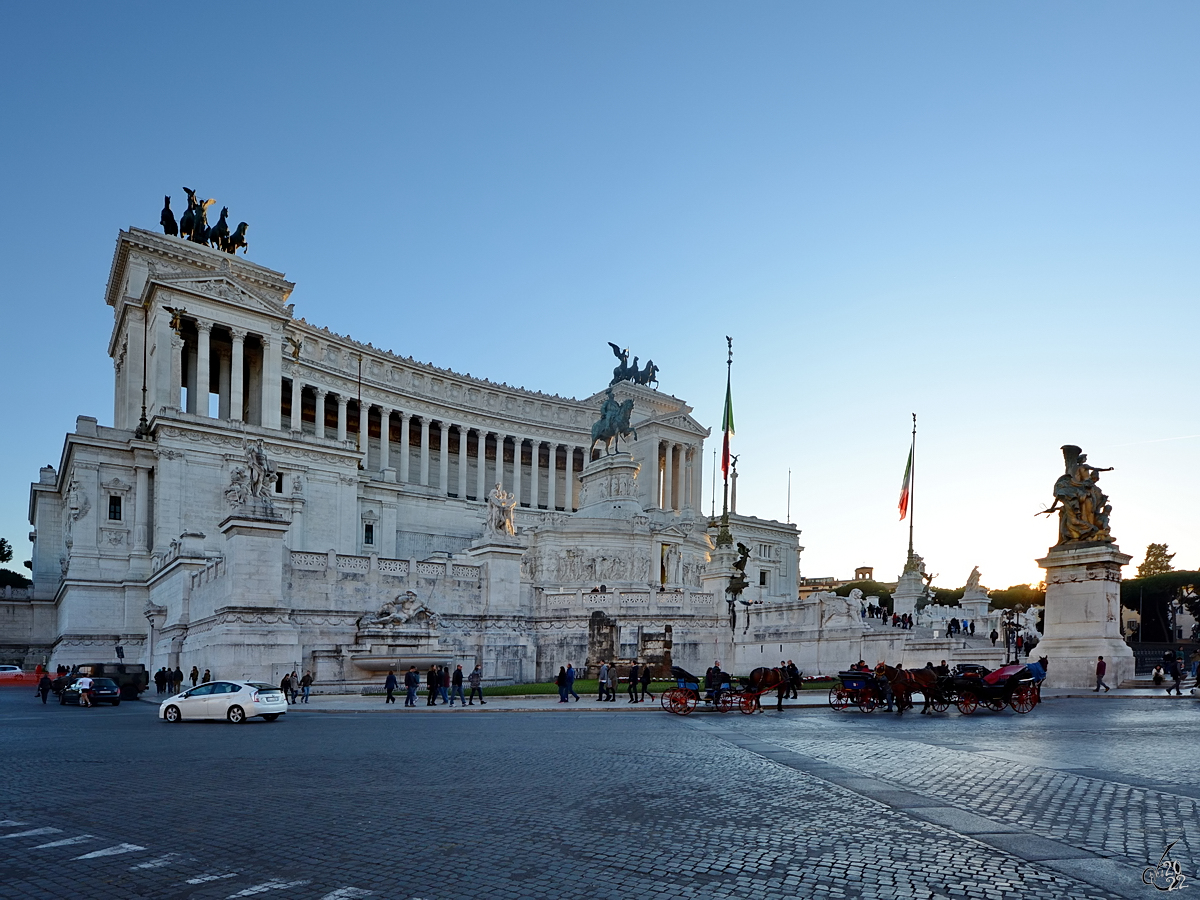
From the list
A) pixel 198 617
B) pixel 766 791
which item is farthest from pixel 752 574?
pixel 766 791

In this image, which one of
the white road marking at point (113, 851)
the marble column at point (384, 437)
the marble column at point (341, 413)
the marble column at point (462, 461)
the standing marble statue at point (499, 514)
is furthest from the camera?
the marble column at point (462, 461)

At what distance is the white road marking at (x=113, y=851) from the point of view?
8156mm

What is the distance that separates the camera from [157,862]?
25.9 feet

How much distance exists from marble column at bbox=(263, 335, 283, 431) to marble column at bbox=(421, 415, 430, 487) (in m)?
20.2

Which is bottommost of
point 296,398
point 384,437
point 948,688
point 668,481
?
point 948,688

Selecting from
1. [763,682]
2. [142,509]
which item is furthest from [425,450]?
[763,682]

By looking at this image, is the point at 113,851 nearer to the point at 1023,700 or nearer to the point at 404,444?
the point at 1023,700

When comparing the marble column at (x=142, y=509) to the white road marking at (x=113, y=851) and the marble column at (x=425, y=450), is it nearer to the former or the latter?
the marble column at (x=425, y=450)

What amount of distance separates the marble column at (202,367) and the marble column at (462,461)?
27.3 m

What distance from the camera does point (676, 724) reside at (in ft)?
68.6

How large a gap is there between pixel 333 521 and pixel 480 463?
29.2m

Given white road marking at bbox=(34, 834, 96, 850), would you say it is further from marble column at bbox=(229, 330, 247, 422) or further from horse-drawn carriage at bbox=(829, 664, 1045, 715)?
marble column at bbox=(229, 330, 247, 422)

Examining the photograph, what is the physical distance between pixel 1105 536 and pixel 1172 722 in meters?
9.59

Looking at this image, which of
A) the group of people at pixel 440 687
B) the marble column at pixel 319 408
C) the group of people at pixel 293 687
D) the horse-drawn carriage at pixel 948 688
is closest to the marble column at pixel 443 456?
the marble column at pixel 319 408
